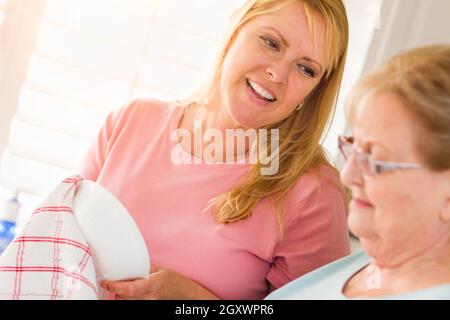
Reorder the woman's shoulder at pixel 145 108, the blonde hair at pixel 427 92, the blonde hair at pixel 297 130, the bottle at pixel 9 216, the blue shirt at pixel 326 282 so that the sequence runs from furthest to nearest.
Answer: the bottle at pixel 9 216, the woman's shoulder at pixel 145 108, the blonde hair at pixel 297 130, the blue shirt at pixel 326 282, the blonde hair at pixel 427 92

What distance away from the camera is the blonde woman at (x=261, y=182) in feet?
3.51

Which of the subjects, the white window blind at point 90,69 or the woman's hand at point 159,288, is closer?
the woman's hand at point 159,288

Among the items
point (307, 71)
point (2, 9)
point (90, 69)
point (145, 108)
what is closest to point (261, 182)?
point (307, 71)

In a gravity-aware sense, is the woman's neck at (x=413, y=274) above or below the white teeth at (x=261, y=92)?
below

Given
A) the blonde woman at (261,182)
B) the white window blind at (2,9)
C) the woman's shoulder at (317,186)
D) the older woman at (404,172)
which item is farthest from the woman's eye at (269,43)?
the white window blind at (2,9)

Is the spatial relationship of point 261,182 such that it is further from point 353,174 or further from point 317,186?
point 353,174

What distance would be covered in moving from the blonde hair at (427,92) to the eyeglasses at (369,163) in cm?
2

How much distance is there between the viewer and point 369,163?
718 millimetres

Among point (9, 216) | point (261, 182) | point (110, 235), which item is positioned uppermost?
point (261, 182)

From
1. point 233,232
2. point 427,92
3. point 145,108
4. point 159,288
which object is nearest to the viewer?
point 427,92

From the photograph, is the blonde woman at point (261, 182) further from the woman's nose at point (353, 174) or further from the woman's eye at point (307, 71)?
the woman's nose at point (353, 174)

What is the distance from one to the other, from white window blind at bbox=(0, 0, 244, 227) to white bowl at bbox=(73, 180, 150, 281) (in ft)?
2.06

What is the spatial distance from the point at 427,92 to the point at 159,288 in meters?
0.50
